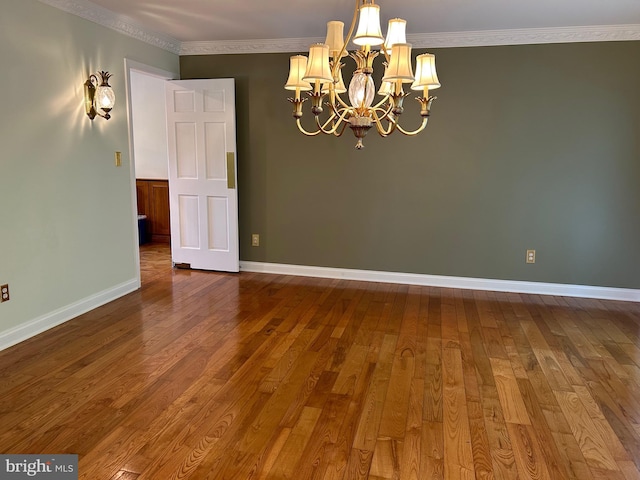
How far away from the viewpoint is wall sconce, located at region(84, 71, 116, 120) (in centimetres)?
393

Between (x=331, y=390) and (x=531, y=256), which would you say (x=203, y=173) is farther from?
(x=531, y=256)

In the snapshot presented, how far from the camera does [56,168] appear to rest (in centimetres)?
369

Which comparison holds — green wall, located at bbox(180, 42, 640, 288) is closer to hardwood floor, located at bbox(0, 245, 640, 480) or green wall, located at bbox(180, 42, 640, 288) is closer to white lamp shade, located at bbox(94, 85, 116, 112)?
hardwood floor, located at bbox(0, 245, 640, 480)

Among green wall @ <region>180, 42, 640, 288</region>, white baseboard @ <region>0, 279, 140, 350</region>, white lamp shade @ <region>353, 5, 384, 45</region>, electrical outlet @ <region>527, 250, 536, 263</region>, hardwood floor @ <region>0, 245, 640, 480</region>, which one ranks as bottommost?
hardwood floor @ <region>0, 245, 640, 480</region>

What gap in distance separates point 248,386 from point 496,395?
139 cm

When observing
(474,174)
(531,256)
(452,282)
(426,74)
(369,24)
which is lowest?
(452,282)

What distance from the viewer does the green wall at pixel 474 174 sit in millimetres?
4457

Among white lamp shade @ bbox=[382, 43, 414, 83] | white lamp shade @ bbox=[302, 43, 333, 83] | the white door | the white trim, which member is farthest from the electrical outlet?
white lamp shade @ bbox=[302, 43, 333, 83]

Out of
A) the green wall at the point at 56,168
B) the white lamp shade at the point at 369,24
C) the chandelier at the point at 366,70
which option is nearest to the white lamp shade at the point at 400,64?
the chandelier at the point at 366,70

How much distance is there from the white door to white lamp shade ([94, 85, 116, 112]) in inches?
49.4

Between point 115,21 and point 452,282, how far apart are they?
153 inches

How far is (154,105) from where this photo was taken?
7051 mm

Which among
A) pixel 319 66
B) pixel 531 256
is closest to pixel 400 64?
pixel 319 66

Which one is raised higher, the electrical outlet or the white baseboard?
the electrical outlet
